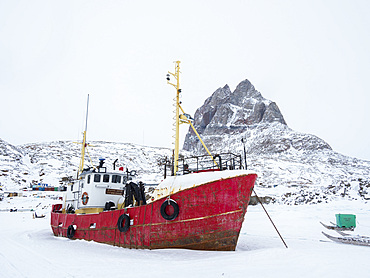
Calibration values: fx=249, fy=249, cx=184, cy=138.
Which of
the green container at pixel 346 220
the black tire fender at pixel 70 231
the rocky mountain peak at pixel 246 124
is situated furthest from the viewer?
the rocky mountain peak at pixel 246 124

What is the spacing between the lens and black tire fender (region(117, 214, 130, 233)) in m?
10.2

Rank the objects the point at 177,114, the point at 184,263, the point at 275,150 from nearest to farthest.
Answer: the point at 184,263
the point at 177,114
the point at 275,150

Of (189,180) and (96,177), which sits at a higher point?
(96,177)

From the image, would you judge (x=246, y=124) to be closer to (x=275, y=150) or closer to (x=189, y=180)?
(x=275, y=150)

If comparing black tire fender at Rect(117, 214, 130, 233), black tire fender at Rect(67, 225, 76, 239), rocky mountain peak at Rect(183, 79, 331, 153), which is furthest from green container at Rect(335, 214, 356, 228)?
rocky mountain peak at Rect(183, 79, 331, 153)

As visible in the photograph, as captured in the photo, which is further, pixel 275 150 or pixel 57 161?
pixel 275 150

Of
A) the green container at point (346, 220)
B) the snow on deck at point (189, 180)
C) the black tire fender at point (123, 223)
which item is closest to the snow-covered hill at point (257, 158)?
the black tire fender at point (123, 223)

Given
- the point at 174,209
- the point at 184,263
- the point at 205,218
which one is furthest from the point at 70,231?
the point at 184,263

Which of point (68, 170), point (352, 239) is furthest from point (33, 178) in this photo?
point (352, 239)

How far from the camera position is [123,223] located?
10570 mm

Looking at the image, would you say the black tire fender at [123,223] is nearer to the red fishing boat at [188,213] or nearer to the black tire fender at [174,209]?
the red fishing boat at [188,213]

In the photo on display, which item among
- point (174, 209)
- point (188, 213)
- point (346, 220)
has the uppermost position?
point (174, 209)

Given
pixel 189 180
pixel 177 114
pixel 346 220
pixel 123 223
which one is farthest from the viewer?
pixel 346 220

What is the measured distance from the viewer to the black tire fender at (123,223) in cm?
1025
